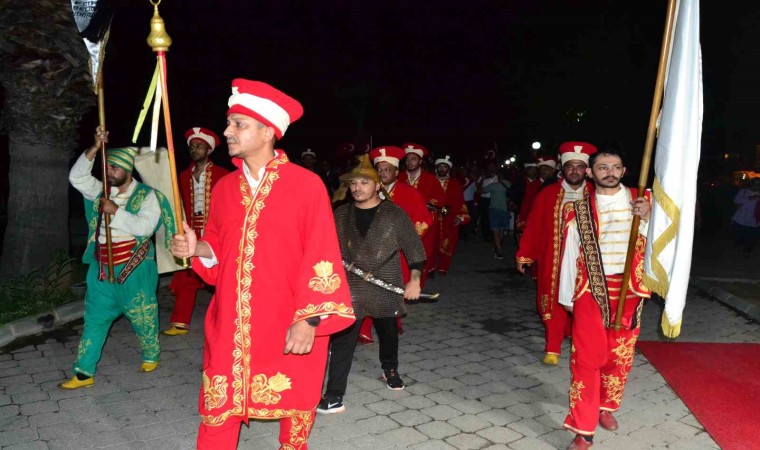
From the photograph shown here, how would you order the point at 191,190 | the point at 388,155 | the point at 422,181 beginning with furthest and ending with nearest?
the point at 422,181 → the point at 191,190 → the point at 388,155

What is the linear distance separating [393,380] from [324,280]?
251 centimetres

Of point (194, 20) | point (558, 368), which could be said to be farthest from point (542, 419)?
point (194, 20)

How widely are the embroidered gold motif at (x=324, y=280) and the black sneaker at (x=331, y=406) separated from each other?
6.46ft

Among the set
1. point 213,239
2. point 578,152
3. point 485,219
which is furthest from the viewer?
point 485,219

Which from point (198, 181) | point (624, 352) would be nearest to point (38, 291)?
point (198, 181)

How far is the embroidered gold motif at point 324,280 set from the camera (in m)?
3.13

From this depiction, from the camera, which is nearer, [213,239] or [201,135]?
[213,239]

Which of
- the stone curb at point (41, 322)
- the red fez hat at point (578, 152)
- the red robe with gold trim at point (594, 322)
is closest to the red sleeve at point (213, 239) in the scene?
the red robe with gold trim at point (594, 322)

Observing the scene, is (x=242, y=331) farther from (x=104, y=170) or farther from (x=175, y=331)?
(x=175, y=331)

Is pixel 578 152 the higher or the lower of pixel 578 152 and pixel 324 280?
the higher

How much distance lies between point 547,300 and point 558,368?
64cm

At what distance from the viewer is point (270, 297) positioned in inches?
124

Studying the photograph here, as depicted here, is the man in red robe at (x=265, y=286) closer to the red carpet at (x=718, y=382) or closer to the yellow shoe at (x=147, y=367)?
the yellow shoe at (x=147, y=367)

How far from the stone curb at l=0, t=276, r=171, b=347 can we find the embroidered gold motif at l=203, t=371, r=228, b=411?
14.4 ft
